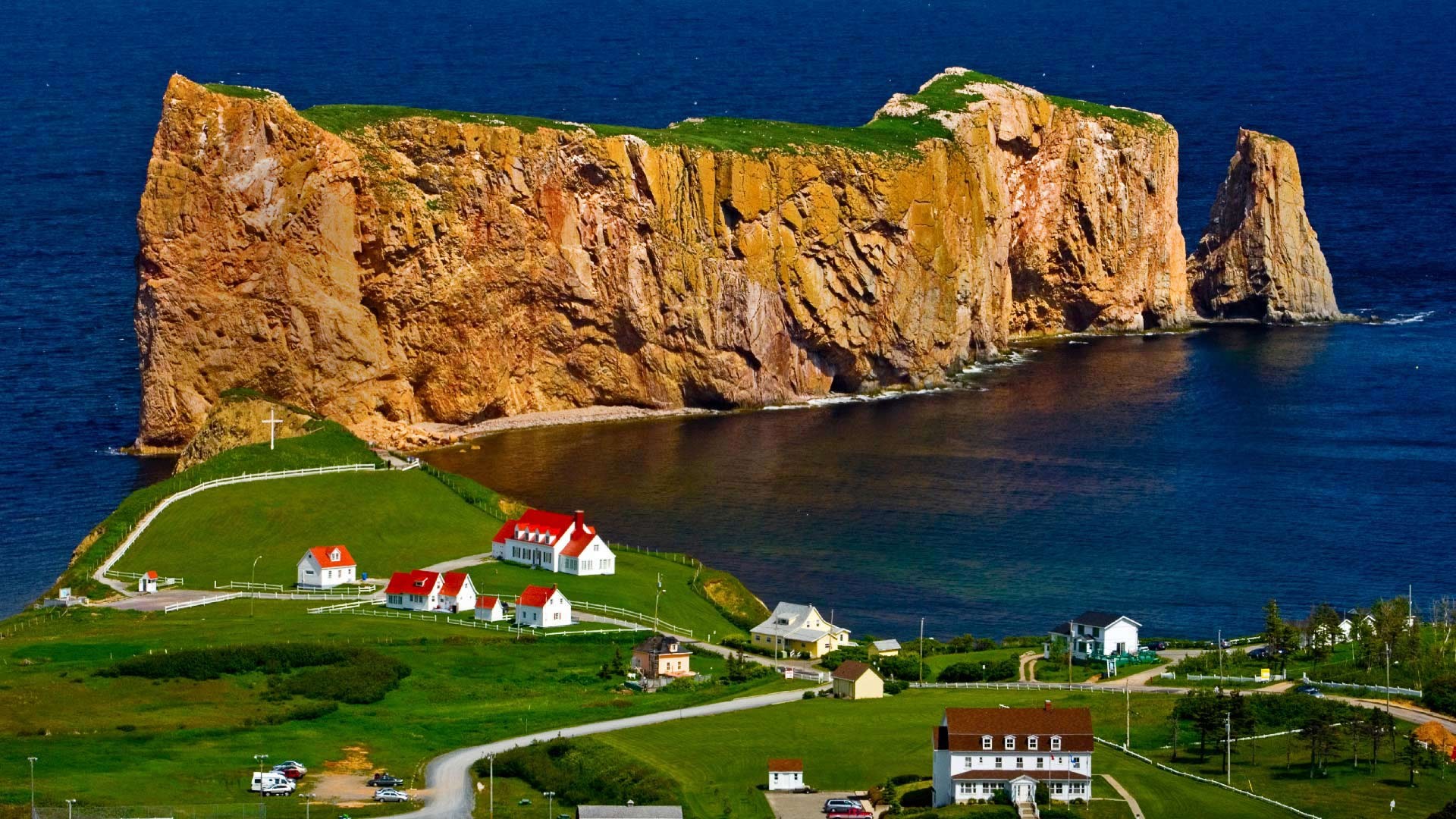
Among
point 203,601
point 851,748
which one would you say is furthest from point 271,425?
point 851,748

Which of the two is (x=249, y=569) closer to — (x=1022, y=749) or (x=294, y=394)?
(x=294, y=394)

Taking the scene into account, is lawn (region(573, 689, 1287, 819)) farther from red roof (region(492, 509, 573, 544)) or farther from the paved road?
red roof (region(492, 509, 573, 544))

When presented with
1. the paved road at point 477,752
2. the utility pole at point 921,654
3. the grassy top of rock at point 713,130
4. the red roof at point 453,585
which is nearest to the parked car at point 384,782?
the paved road at point 477,752

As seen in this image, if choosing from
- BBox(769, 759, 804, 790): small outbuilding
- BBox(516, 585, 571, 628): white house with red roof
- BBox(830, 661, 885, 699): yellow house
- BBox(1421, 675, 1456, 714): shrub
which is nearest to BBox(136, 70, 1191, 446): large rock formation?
BBox(516, 585, 571, 628): white house with red roof

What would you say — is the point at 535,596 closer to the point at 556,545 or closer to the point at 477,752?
the point at 556,545

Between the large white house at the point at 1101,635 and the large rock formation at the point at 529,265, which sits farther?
the large rock formation at the point at 529,265

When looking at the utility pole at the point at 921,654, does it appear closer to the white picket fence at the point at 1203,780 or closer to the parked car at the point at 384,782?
the white picket fence at the point at 1203,780
